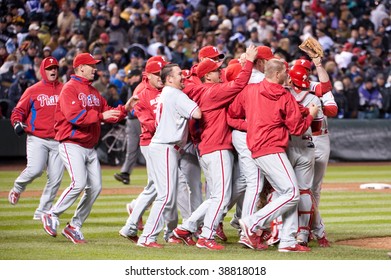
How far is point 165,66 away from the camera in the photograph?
31.6ft

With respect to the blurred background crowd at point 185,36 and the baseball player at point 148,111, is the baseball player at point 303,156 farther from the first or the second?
the blurred background crowd at point 185,36

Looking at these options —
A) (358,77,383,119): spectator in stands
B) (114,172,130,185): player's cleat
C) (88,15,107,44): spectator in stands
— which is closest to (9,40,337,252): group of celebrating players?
(114,172,130,185): player's cleat

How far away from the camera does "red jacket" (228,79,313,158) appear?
915 cm

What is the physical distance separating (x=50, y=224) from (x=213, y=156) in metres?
2.02

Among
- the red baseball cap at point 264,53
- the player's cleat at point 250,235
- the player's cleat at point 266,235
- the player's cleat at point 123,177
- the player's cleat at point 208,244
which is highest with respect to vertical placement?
the red baseball cap at point 264,53

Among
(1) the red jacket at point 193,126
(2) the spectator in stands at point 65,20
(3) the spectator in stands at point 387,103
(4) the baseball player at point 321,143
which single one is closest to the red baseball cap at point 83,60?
(1) the red jacket at point 193,126

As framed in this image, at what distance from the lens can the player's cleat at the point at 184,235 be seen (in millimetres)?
9789

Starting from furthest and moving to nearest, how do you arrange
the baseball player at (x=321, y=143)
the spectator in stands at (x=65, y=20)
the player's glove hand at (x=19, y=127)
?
the spectator in stands at (x=65, y=20) < the player's glove hand at (x=19, y=127) < the baseball player at (x=321, y=143)

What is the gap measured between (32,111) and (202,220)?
10.9 feet

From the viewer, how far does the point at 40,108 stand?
12086 mm

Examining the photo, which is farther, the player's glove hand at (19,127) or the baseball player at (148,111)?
the player's glove hand at (19,127)

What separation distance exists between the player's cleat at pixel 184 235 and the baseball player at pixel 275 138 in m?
0.71

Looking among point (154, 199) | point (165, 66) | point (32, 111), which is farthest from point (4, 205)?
point (165, 66)

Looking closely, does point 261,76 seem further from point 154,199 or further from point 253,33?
point 253,33
